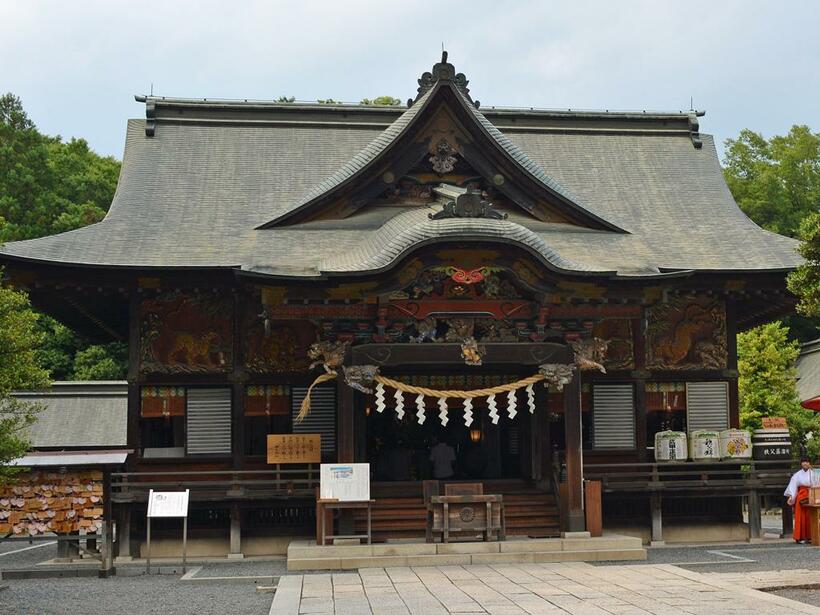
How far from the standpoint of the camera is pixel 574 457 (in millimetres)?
16828

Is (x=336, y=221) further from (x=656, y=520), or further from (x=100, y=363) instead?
(x=100, y=363)

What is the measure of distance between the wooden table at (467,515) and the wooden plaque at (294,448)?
2873mm

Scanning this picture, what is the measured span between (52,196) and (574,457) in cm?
3295

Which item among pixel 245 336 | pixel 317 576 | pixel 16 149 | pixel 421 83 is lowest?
pixel 317 576

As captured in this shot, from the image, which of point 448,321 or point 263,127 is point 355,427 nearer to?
point 448,321

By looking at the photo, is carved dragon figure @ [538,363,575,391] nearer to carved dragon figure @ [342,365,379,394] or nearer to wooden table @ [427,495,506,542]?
wooden table @ [427,495,506,542]

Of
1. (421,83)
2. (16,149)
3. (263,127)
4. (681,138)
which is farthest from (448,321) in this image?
(16,149)

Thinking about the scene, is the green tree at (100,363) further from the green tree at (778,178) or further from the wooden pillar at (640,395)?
the green tree at (778,178)

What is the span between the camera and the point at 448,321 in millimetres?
16922

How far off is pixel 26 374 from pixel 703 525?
1313 cm

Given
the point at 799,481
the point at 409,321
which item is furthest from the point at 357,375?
the point at 799,481

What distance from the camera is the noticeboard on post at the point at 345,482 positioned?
15742 mm

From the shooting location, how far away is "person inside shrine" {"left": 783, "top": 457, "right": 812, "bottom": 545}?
1764cm

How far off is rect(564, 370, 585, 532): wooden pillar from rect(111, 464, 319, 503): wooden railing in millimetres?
4417
